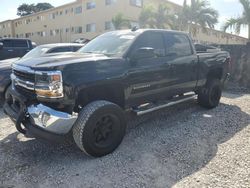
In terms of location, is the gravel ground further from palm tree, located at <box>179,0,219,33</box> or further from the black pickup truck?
palm tree, located at <box>179,0,219,33</box>

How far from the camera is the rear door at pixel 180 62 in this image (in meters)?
5.09

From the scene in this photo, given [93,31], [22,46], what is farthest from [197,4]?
[22,46]

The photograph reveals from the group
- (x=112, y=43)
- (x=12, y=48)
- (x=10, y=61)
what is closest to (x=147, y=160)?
(x=112, y=43)

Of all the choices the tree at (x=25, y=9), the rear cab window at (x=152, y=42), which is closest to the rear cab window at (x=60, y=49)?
the rear cab window at (x=152, y=42)

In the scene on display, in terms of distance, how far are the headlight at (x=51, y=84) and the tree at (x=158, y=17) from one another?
17675 mm

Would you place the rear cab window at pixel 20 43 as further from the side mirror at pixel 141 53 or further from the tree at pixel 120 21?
the tree at pixel 120 21

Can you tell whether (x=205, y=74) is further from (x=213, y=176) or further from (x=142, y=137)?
(x=213, y=176)

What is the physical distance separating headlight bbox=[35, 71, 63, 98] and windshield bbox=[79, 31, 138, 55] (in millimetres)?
1307

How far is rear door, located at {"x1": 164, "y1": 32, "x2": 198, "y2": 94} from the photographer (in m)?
5.09

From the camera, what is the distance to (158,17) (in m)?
19.8

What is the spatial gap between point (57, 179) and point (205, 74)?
14.0 feet

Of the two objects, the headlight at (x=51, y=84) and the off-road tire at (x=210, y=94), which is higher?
the headlight at (x=51, y=84)

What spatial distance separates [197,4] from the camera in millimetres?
20094

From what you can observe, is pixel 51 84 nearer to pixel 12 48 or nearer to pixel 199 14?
pixel 12 48
